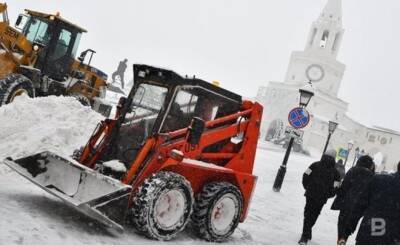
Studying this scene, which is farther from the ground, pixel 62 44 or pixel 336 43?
pixel 336 43

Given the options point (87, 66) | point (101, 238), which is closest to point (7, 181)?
point (101, 238)

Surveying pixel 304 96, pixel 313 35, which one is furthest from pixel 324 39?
pixel 304 96

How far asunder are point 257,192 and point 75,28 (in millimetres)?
8427

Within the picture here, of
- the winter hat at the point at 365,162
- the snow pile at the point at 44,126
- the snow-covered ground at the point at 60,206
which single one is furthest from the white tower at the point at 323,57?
the winter hat at the point at 365,162

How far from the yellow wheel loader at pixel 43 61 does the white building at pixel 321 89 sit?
56.4 meters

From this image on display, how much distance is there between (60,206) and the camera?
7.03 metres

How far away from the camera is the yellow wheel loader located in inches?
554

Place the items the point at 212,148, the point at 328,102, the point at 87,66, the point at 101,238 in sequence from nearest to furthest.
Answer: the point at 101,238 < the point at 212,148 < the point at 87,66 < the point at 328,102

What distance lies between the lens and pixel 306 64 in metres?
78.0

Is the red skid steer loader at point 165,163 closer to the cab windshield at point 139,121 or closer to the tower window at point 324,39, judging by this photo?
the cab windshield at point 139,121

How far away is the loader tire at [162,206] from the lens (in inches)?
239

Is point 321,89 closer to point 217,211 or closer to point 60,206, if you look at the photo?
point 217,211

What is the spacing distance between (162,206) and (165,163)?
573 mm

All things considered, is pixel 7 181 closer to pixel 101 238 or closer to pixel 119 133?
pixel 119 133
